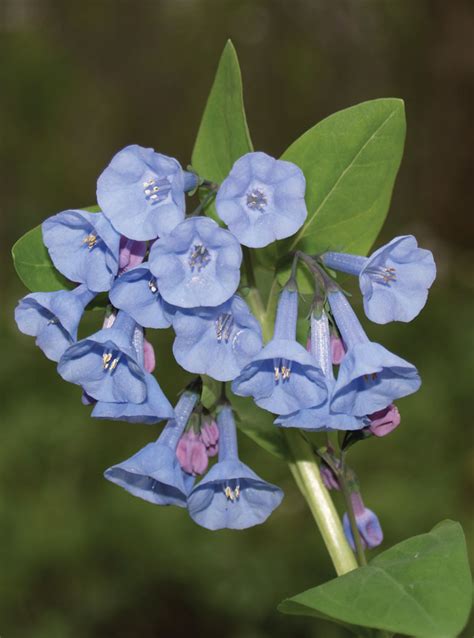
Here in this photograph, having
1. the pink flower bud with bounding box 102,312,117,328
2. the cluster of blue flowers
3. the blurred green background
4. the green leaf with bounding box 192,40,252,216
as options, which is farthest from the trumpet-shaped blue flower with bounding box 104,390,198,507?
the blurred green background

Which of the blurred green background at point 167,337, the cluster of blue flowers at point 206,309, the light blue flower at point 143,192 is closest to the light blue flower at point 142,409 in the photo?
the cluster of blue flowers at point 206,309

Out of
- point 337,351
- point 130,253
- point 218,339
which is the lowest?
point 337,351

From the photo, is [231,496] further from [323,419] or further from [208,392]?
[323,419]

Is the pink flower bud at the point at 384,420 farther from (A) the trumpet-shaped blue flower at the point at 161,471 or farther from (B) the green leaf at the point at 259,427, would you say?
(A) the trumpet-shaped blue flower at the point at 161,471

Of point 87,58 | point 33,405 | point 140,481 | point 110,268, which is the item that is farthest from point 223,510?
point 87,58

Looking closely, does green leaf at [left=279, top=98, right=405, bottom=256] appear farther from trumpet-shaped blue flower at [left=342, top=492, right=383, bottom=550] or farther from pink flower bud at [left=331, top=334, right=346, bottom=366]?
trumpet-shaped blue flower at [left=342, top=492, right=383, bottom=550]

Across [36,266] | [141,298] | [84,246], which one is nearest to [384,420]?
[141,298]

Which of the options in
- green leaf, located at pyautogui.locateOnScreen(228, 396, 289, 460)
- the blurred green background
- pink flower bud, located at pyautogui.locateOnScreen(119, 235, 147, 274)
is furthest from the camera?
the blurred green background

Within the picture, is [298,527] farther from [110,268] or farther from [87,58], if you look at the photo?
[87,58]
